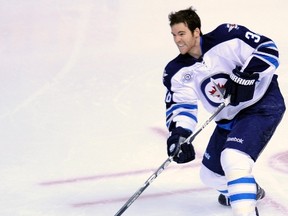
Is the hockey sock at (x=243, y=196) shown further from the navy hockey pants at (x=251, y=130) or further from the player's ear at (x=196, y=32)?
the player's ear at (x=196, y=32)

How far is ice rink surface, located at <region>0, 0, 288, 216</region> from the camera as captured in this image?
13.6 feet

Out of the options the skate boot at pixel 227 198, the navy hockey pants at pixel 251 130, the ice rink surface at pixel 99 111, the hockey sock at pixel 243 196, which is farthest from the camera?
the ice rink surface at pixel 99 111

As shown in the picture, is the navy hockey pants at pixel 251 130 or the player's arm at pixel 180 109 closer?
the navy hockey pants at pixel 251 130

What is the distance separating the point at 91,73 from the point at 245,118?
2.65 meters

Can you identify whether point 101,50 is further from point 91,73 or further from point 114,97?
point 114,97

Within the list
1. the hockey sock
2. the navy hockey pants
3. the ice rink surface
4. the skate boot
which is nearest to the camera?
the hockey sock

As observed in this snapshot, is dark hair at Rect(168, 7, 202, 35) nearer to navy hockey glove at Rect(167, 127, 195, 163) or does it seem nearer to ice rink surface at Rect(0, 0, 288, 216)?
navy hockey glove at Rect(167, 127, 195, 163)

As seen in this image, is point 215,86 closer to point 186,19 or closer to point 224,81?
point 224,81

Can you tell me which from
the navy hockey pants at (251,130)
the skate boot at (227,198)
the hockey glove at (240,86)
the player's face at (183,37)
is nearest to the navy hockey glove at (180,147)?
the navy hockey pants at (251,130)

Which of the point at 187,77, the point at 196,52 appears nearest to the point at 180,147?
the point at 187,77

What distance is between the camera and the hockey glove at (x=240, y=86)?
3.56 meters

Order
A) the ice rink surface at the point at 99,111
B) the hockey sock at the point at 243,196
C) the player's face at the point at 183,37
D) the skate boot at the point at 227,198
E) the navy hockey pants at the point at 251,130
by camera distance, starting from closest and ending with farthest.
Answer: the hockey sock at the point at 243,196
the navy hockey pants at the point at 251,130
the player's face at the point at 183,37
the skate boot at the point at 227,198
the ice rink surface at the point at 99,111

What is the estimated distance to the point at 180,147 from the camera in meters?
3.57

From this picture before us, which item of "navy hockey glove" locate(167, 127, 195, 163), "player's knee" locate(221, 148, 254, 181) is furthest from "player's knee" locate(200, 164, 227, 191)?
"player's knee" locate(221, 148, 254, 181)
